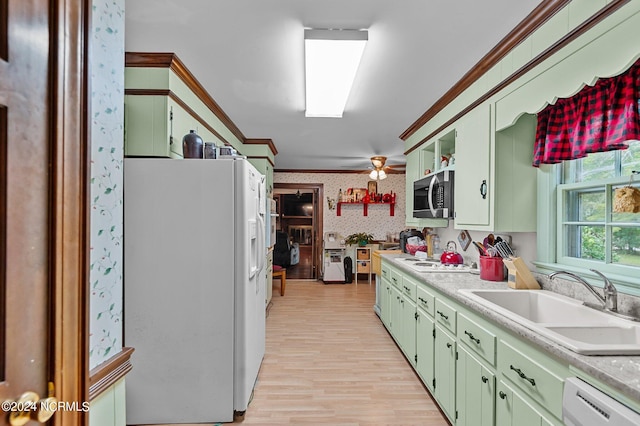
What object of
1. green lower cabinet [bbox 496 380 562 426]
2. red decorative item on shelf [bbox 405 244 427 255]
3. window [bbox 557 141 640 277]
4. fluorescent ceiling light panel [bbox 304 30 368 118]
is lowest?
green lower cabinet [bbox 496 380 562 426]

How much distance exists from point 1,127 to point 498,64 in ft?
8.39

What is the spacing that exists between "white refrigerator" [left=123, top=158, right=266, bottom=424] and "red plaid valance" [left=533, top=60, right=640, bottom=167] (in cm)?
194

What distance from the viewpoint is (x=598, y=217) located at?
1912 mm

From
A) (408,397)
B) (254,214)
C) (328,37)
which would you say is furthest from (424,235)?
(328,37)

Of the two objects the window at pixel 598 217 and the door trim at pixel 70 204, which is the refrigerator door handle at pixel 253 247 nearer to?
the door trim at pixel 70 204

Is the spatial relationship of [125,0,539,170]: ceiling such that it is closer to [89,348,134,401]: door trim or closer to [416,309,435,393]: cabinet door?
[89,348,134,401]: door trim

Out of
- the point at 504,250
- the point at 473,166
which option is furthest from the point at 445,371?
the point at 473,166

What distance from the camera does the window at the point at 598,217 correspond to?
1696 mm

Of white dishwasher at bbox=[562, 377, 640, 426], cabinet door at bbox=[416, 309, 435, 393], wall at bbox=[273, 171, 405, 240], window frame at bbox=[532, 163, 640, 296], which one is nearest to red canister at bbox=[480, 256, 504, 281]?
window frame at bbox=[532, 163, 640, 296]

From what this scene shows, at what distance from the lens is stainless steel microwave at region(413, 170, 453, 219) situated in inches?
120

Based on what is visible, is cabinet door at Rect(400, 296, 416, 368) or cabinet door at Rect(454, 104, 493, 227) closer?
cabinet door at Rect(454, 104, 493, 227)

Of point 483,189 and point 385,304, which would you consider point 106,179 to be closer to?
point 483,189

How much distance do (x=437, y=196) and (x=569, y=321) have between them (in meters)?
1.61

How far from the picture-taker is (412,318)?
9.54 ft
